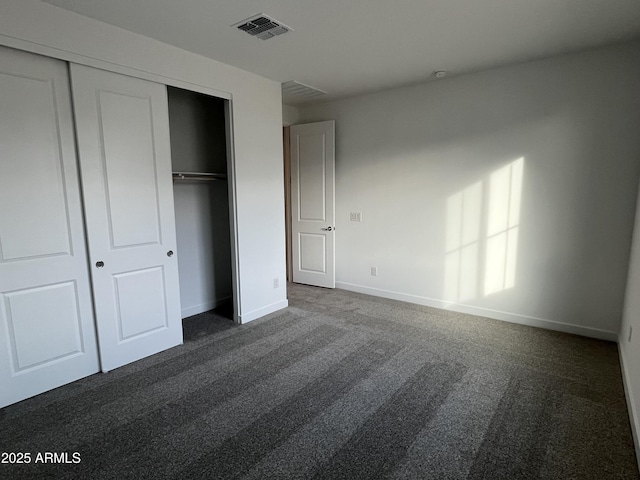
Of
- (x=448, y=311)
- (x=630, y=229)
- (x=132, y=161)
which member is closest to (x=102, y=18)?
(x=132, y=161)

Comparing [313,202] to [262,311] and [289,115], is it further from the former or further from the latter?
[262,311]

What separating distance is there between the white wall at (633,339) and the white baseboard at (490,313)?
8.5 inches

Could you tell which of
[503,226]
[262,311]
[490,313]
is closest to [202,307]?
[262,311]

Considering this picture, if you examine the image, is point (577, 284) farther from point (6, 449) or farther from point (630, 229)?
point (6, 449)

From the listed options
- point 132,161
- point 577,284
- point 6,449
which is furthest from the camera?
point 577,284

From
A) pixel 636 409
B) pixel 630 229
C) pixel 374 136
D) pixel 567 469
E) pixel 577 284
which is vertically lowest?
pixel 567 469

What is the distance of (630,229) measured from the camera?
9.95 feet

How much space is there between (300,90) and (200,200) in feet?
5.92

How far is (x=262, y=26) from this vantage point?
2.58 m

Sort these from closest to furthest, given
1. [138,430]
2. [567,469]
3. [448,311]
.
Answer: [567,469] → [138,430] → [448,311]

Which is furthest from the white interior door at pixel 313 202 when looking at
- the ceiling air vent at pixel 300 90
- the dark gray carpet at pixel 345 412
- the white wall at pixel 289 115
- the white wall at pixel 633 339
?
the white wall at pixel 633 339

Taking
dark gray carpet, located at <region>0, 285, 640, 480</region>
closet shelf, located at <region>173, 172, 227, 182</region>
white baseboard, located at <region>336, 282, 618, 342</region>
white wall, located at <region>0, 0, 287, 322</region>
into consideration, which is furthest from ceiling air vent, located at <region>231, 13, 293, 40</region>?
white baseboard, located at <region>336, 282, 618, 342</region>

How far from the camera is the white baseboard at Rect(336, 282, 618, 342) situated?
3311 mm

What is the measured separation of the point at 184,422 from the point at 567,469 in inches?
84.4
